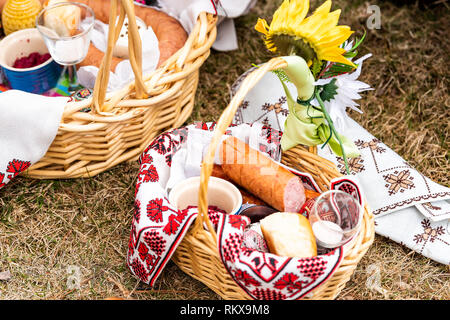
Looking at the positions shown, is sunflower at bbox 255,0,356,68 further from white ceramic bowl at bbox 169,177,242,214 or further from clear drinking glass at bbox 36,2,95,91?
clear drinking glass at bbox 36,2,95,91

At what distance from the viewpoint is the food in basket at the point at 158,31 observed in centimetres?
140

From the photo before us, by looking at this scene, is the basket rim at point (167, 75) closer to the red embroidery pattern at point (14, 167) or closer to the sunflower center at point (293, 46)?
the red embroidery pattern at point (14, 167)

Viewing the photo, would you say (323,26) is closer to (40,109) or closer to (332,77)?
(332,77)

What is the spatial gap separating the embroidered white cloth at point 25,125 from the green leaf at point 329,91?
56 cm

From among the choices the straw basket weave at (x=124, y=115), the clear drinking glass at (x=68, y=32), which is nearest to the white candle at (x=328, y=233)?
the straw basket weave at (x=124, y=115)

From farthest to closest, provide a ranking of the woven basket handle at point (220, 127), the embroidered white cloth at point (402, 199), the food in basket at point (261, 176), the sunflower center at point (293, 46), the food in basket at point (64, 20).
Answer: the food in basket at point (64, 20) < the embroidered white cloth at point (402, 199) < the food in basket at point (261, 176) < the sunflower center at point (293, 46) < the woven basket handle at point (220, 127)

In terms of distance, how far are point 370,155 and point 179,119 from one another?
1.69 ft

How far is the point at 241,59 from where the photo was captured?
1.71m

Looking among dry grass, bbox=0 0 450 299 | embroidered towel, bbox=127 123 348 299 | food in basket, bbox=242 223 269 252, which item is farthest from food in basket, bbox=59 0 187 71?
food in basket, bbox=242 223 269 252

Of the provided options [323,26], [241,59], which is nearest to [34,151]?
[323,26]

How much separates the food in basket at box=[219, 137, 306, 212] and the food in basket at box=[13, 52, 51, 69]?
2.03 ft

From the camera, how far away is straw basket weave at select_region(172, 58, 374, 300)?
858 mm

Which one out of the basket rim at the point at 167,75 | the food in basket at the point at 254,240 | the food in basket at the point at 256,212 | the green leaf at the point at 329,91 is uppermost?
the green leaf at the point at 329,91

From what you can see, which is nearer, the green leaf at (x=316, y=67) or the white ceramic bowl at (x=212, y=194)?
the green leaf at (x=316, y=67)
